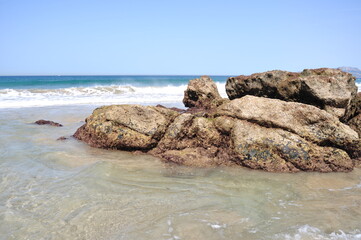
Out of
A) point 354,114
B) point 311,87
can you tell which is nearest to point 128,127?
point 311,87

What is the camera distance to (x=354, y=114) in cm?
748

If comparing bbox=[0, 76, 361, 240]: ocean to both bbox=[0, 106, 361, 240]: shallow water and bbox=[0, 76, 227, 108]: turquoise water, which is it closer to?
bbox=[0, 106, 361, 240]: shallow water

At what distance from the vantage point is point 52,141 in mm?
8438

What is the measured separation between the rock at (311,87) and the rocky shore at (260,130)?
3cm

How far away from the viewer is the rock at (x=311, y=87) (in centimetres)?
780

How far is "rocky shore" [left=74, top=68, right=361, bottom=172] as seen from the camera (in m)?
6.30

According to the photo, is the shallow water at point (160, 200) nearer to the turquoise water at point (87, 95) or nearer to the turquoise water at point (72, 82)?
the turquoise water at point (87, 95)

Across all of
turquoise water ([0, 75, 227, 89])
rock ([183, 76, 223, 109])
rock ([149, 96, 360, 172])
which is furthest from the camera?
turquoise water ([0, 75, 227, 89])

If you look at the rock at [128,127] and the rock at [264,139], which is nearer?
the rock at [264,139]

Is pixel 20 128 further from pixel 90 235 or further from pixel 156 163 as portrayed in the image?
pixel 90 235

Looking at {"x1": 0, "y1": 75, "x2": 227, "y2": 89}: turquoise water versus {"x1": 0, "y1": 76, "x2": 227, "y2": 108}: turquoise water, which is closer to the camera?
{"x1": 0, "y1": 76, "x2": 227, "y2": 108}: turquoise water

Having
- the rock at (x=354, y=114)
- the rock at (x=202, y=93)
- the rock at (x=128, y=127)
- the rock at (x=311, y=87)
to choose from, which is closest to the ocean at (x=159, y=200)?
the rock at (x=128, y=127)

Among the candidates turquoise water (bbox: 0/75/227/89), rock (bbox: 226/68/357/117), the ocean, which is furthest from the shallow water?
turquoise water (bbox: 0/75/227/89)

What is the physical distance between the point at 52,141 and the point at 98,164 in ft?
9.47
